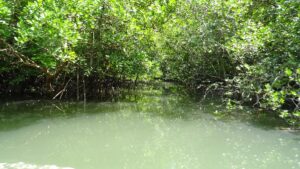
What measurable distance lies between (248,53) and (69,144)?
13.5 feet

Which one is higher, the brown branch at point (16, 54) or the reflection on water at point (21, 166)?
the brown branch at point (16, 54)

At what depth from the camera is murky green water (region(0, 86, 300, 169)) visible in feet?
13.8

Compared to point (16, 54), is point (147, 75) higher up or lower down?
lower down

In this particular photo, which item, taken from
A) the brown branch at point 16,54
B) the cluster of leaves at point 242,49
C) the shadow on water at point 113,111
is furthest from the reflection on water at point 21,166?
the brown branch at point 16,54

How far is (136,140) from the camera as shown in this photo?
526cm

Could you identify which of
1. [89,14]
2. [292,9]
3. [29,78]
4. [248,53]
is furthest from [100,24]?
[292,9]

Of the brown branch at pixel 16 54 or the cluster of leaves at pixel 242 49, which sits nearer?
the cluster of leaves at pixel 242 49

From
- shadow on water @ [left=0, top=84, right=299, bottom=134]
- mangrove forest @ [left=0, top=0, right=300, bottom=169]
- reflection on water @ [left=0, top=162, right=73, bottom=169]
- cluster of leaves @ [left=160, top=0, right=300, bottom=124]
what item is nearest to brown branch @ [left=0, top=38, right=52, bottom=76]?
mangrove forest @ [left=0, top=0, right=300, bottom=169]

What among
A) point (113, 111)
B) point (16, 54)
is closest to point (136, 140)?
point (113, 111)

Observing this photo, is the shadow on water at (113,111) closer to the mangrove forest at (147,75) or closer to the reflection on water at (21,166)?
the mangrove forest at (147,75)

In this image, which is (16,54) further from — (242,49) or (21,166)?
(242,49)

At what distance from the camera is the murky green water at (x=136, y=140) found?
4.21m

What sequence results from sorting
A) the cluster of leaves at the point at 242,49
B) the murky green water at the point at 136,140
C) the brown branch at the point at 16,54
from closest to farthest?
1. the murky green water at the point at 136,140
2. the cluster of leaves at the point at 242,49
3. the brown branch at the point at 16,54

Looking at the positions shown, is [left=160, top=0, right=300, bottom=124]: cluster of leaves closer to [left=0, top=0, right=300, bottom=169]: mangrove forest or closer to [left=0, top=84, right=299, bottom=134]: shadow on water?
[left=0, top=0, right=300, bottom=169]: mangrove forest
